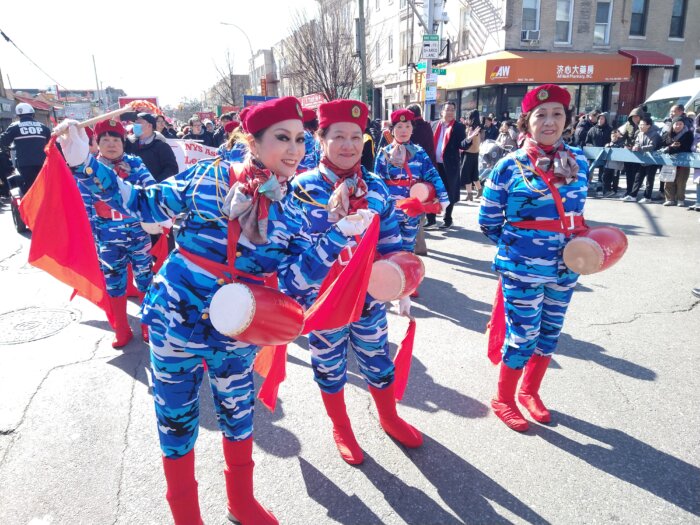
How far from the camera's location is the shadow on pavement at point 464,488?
2480mm

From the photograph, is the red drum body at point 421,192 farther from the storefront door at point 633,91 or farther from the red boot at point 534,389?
the storefront door at point 633,91

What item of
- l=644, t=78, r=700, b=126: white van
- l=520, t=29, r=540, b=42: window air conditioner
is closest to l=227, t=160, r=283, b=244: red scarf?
l=644, t=78, r=700, b=126: white van

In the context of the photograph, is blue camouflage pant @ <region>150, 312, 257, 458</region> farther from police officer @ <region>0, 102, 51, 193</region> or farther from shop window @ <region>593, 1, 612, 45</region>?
shop window @ <region>593, 1, 612, 45</region>

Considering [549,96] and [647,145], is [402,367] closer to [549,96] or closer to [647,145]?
[549,96]

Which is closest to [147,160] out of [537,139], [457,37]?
[537,139]

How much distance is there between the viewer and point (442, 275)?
6.52 m

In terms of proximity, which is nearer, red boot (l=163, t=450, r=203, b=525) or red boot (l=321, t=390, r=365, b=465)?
red boot (l=163, t=450, r=203, b=525)

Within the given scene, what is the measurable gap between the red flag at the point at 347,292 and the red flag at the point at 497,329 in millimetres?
1450

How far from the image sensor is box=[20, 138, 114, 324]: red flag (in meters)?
2.54

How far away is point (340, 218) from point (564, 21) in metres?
22.8

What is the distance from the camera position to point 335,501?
2.61m

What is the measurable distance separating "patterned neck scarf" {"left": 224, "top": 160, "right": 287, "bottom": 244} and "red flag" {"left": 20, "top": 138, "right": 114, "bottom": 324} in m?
1.19

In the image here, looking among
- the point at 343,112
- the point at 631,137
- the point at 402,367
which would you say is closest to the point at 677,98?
the point at 631,137

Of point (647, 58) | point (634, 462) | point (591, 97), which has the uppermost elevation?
point (647, 58)
